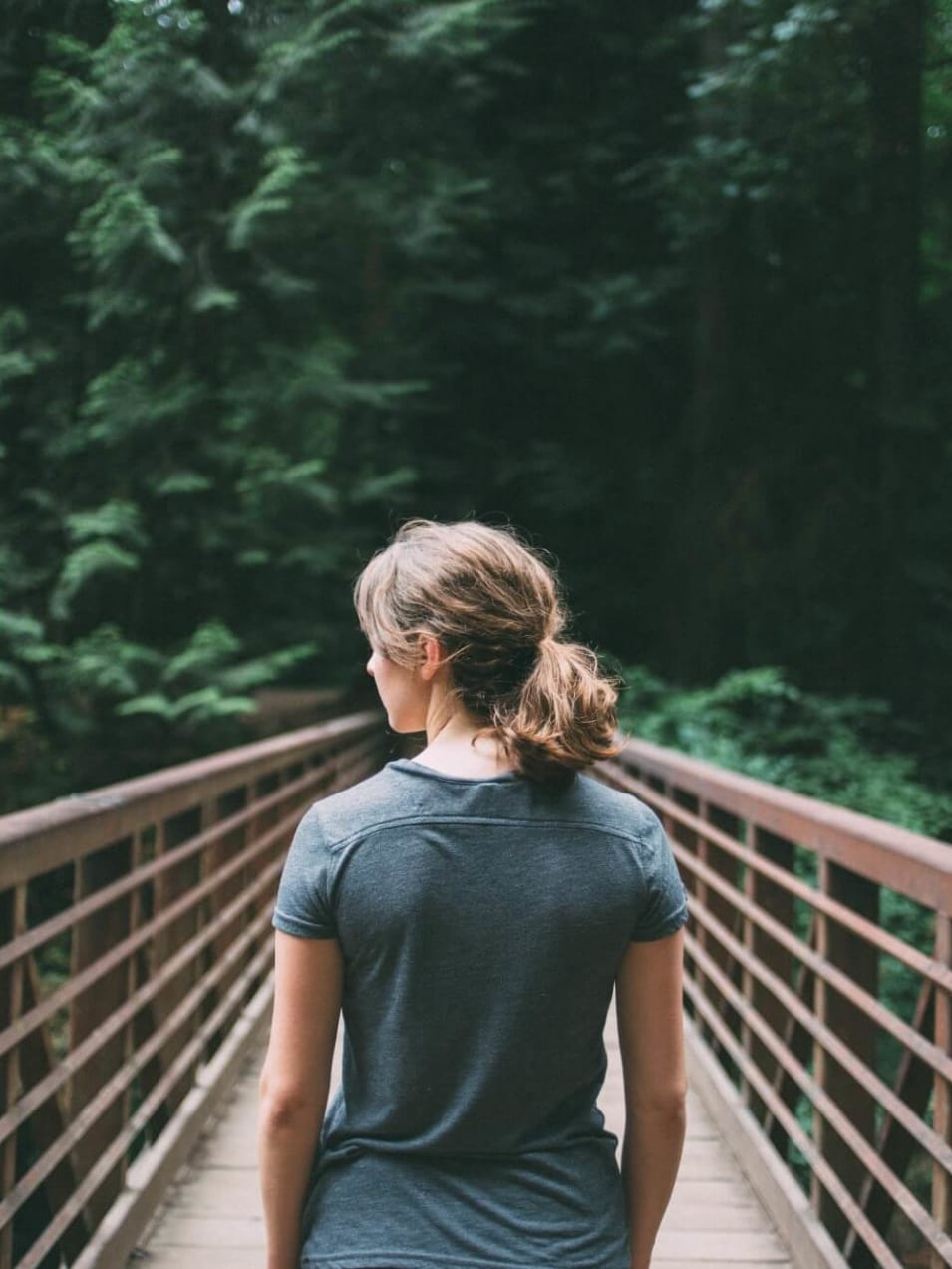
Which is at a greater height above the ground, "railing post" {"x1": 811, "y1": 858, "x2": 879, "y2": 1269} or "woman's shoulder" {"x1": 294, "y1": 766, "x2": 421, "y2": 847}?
"woman's shoulder" {"x1": 294, "y1": 766, "x2": 421, "y2": 847}

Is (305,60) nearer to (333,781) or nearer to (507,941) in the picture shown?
(333,781)

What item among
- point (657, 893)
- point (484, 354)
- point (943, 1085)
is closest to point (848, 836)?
point (943, 1085)

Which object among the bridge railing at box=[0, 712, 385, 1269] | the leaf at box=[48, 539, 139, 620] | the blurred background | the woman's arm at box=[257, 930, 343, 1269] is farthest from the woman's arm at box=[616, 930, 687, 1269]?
the leaf at box=[48, 539, 139, 620]

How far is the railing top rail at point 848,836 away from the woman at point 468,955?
9.8 inches

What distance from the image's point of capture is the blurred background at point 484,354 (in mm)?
9312

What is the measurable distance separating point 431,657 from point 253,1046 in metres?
4.47

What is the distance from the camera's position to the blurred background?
30.6 feet

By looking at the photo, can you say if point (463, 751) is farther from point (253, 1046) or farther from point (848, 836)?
point (253, 1046)

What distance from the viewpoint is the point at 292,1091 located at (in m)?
1.53

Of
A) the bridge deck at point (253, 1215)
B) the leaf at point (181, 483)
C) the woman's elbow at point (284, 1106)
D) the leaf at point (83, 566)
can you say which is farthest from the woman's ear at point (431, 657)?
the leaf at point (181, 483)

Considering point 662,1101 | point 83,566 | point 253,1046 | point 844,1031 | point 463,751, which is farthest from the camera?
point 83,566

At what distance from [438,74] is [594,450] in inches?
184

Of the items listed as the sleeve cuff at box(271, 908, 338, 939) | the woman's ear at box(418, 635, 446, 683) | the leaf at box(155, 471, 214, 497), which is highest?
the leaf at box(155, 471, 214, 497)

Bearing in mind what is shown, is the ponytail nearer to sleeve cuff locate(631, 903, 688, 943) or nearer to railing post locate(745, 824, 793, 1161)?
sleeve cuff locate(631, 903, 688, 943)
